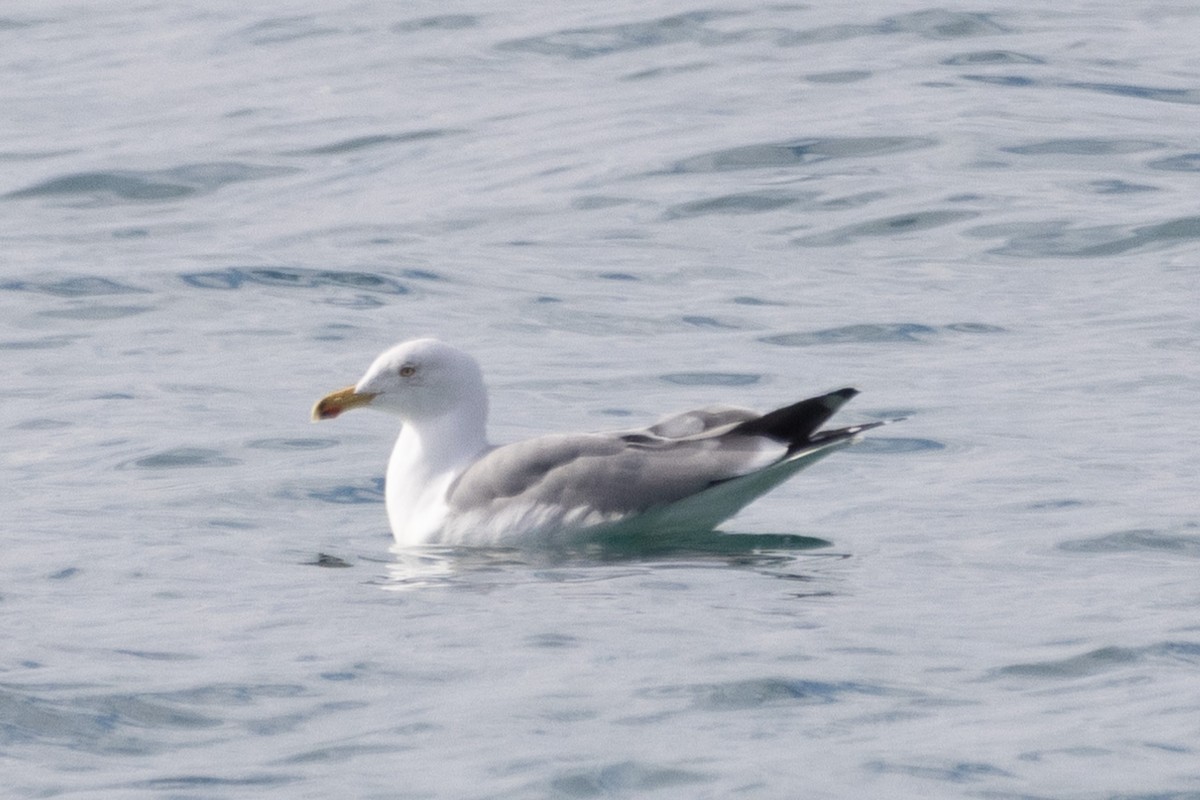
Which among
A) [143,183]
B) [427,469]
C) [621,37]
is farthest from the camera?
[621,37]

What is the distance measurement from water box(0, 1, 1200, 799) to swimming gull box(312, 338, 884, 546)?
0.21 meters

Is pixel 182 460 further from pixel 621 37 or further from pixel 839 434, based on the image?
pixel 621 37

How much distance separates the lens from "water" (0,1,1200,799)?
700 centimetres

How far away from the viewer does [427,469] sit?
10.1 meters

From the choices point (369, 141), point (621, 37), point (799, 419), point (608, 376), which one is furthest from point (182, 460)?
point (621, 37)

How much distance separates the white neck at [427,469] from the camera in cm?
993

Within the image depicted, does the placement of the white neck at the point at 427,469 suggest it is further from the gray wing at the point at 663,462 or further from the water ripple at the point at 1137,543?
the water ripple at the point at 1137,543

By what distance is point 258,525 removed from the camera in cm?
1023

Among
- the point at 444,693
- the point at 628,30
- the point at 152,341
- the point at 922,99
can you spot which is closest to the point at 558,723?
the point at 444,693

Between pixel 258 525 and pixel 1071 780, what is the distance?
4699mm

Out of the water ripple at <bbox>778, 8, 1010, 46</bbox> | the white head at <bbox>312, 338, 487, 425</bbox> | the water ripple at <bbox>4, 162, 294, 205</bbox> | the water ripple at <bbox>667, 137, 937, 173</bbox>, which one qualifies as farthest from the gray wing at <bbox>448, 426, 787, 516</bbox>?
the water ripple at <bbox>778, 8, 1010, 46</bbox>

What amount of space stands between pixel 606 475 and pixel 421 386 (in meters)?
1.17

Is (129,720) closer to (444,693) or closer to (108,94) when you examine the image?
(444,693)

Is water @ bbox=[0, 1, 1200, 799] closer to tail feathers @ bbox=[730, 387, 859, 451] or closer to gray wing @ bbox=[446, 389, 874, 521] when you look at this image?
gray wing @ bbox=[446, 389, 874, 521]
